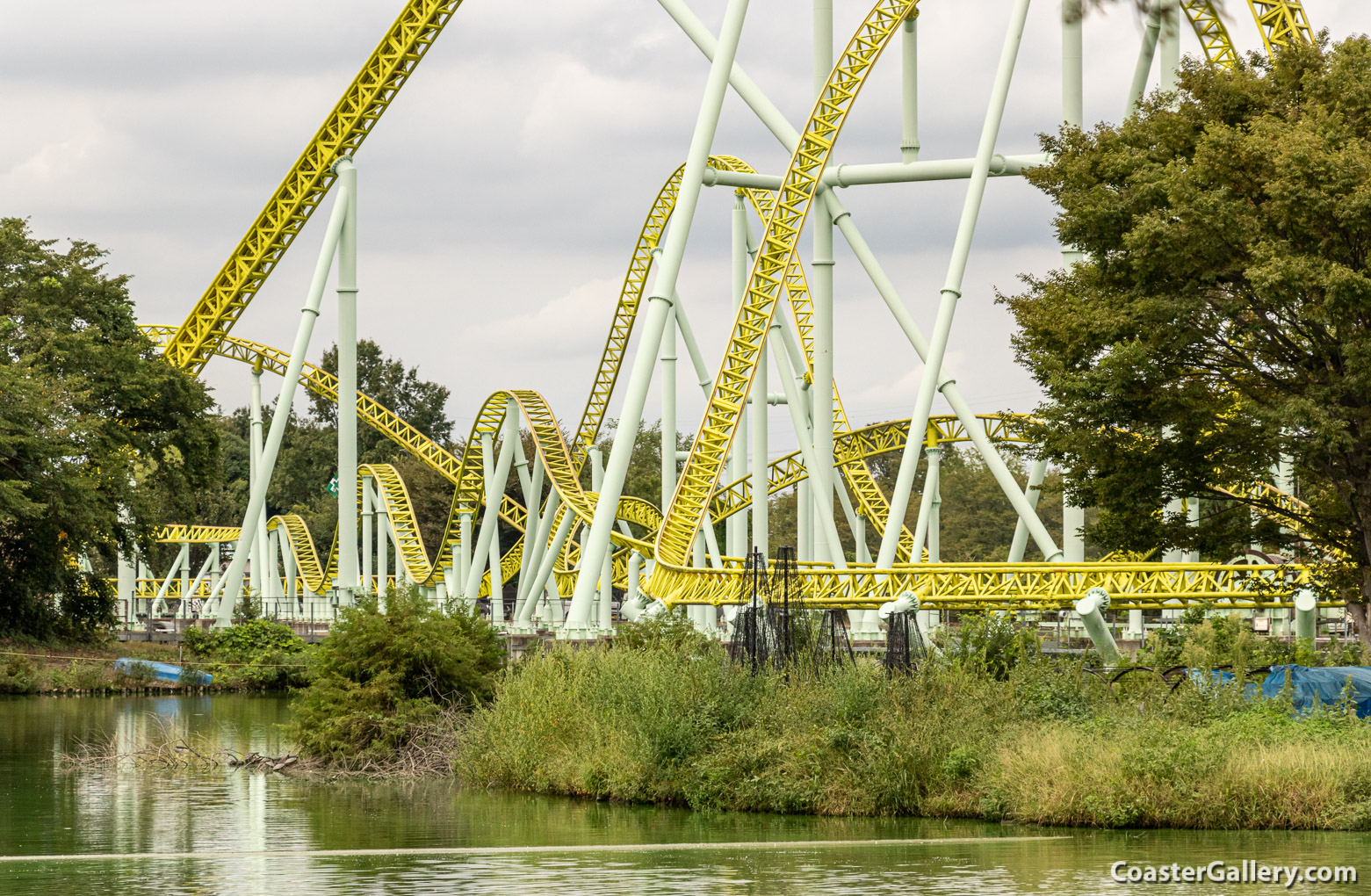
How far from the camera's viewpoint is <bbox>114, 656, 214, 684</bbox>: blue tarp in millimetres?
27391

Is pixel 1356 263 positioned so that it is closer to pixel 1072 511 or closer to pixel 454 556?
pixel 1072 511

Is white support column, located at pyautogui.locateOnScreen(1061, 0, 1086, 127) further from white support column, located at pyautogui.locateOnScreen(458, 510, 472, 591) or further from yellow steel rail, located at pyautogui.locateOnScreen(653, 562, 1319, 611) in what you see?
white support column, located at pyautogui.locateOnScreen(458, 510, 472, 591)

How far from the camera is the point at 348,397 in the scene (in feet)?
95.6

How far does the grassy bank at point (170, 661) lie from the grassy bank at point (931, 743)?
36.0ft

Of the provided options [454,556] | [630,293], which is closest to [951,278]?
[630,293]

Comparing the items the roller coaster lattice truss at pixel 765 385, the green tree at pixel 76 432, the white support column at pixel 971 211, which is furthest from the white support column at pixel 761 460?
the green tree at pixel 76 432

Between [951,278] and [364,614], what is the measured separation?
9.03 m

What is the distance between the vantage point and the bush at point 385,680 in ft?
50.9

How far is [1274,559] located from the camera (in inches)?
1357

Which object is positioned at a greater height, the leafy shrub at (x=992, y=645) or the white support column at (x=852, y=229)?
the white support column at (x=852, y=229)

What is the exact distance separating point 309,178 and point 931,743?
73.2ft

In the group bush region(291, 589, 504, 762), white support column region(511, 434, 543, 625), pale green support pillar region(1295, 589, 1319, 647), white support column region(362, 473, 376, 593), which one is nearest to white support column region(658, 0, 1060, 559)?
pale green support pillar region(1295, 589, 1319, 647)

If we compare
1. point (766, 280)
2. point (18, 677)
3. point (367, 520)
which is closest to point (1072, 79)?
point (766, 280)

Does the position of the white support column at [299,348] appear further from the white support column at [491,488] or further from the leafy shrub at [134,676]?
the white support column at [491,488]
